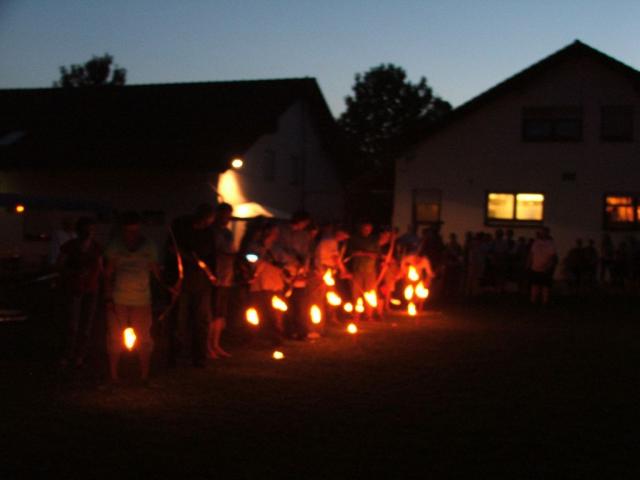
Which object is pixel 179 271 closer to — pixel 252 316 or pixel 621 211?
pixel 252 316

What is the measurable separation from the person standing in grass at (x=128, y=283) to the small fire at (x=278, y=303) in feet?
10.9

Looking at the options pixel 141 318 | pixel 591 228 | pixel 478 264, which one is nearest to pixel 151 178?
pixel 478 264

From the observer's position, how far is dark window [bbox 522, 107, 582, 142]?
1214 inches

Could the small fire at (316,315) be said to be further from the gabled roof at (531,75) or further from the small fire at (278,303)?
the gabled roof at (531,75)

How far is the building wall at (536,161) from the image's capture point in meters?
30.5

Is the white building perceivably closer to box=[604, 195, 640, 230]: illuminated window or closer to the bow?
box=[604, 195, 640, 230]: illuminated window

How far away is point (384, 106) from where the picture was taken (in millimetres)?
71750

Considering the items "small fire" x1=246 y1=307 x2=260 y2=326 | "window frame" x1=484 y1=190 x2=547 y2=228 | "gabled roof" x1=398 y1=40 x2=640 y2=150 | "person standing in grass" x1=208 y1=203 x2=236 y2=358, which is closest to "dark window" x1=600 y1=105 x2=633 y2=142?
"gabled roof" x1=398 y1=40 x2=640 y2=150

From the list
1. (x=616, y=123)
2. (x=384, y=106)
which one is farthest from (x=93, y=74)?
(x=616, y=123)

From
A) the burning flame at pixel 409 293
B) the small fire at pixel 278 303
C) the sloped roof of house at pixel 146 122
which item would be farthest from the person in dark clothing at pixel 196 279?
the sloped roof of house at pixel 146 122

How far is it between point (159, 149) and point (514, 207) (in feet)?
38.0

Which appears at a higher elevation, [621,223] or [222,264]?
[621,223]

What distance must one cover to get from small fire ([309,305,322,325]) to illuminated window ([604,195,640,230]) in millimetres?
18382

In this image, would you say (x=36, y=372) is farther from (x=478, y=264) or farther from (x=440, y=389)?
(x=478, y=264)
